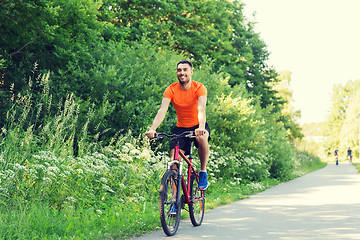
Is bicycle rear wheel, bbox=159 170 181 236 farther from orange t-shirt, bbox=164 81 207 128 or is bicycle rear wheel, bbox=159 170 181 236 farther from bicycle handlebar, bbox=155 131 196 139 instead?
orange t-shirt, bbox=164 81 207 128

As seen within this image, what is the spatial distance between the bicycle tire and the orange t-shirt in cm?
95

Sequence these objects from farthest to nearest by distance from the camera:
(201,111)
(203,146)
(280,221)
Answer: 1. (280,221)
2. (203,146)
3. (201,111)

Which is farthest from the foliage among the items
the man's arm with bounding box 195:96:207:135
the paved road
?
the man's arm with bounding box 195:96:207:135

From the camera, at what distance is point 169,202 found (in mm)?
6062

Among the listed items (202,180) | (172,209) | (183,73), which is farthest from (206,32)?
(172,209)

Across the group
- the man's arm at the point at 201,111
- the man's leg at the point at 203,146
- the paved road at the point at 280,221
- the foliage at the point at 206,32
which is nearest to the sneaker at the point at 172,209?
the paved road at the point at 280,221

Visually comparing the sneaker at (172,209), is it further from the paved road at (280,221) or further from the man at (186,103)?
the man at (186,103)

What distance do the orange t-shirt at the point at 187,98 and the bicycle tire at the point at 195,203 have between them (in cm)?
95

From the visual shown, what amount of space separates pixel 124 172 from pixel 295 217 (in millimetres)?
3285

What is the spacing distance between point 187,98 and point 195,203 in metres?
1.67

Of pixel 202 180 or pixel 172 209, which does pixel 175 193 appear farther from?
pixel 202 180

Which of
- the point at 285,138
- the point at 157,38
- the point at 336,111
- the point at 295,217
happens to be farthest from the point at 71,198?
the point at 336,111

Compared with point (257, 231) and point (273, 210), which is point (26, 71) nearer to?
point (273, 210)

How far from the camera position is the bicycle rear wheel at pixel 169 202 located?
5887mm
